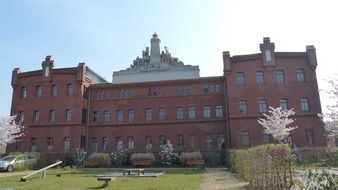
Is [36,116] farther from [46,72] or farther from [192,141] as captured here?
[192,141]

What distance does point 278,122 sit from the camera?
30.1 meters

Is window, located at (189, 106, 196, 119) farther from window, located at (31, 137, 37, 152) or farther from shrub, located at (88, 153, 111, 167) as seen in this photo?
window, located at (31, 137, 37, 152)

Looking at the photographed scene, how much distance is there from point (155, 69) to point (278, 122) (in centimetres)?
2365

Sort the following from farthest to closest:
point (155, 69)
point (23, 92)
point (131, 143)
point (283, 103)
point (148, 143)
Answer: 1. point (155, 69)
2. point (23, 92)
3. point (131, 143)
4. point (148, 143)
5. point (283, 103)

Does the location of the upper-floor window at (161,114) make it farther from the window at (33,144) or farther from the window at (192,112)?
the window at (33,144)

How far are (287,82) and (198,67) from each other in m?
16.1

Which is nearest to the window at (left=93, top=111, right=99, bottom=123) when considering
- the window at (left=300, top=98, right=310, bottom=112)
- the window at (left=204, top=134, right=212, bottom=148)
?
the window at (left=204, top=134, right=212, bottom=148)

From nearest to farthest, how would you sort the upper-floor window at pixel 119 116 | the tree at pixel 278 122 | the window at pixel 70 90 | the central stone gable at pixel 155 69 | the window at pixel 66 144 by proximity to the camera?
the tree at pixel 278 122
the window at pixel 66 144
the upper-floor window at pixel 119 116
the window at pixel 70 90
the central stone gable at pixel 155 69

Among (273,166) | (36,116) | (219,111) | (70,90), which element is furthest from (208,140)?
(273,166)

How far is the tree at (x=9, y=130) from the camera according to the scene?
36.9 m

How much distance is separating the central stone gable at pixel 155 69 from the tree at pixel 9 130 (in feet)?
54.0

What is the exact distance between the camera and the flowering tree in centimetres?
3344

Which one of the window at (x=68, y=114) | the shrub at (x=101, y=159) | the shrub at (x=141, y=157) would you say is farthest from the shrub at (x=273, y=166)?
the window at (x=68, y=114)

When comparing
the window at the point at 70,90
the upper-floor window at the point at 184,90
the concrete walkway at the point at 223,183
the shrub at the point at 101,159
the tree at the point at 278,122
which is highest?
the window at the point at 70,90
